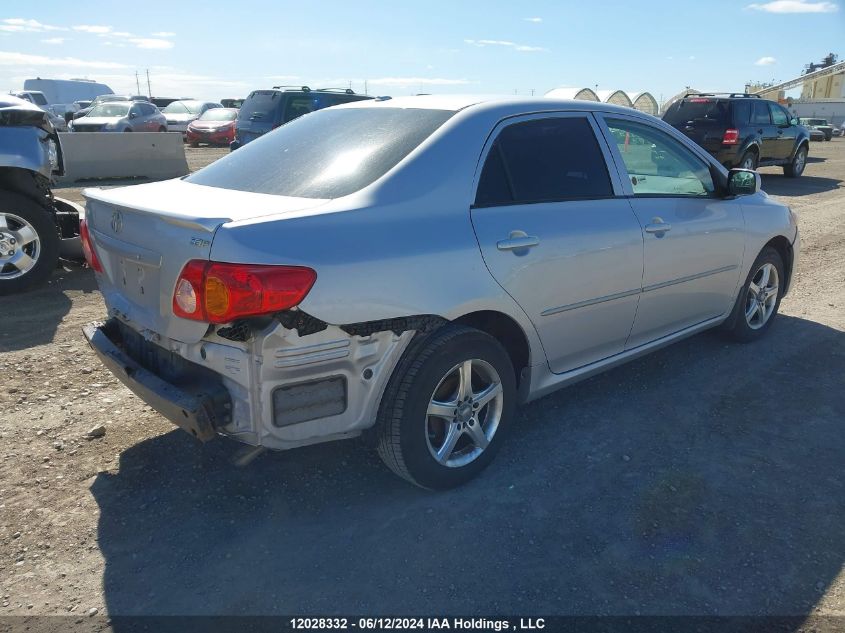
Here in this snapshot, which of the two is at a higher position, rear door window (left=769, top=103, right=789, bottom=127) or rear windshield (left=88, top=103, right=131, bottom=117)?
rear windshield (left=88, top=103, right=131, bottom=117)

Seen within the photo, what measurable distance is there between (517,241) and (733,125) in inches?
524

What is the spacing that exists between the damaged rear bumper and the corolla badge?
57 cm

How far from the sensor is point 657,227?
3887 mm

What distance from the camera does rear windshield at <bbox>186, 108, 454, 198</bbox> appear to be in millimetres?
2975

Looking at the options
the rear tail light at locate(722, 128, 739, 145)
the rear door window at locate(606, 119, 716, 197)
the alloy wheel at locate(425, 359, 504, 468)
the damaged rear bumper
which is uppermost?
the rear tail light at locate(722, 128, 739, 145)

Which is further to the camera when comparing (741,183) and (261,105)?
(261,105)

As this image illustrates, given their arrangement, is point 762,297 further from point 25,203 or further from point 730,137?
point 730,137

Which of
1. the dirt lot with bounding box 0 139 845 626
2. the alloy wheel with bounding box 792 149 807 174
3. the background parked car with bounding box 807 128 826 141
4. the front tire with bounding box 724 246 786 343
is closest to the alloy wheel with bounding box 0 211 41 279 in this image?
the dirt lot with bounding box 0 139 845 626

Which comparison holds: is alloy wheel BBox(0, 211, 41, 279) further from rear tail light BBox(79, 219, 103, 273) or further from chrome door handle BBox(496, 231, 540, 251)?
chrome door handle BBox(496, 231, 540, 251)

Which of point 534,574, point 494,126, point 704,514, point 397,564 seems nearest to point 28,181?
point 494,126

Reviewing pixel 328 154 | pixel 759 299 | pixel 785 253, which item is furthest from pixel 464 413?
pixel 785 253

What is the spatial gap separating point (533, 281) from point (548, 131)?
89 cm

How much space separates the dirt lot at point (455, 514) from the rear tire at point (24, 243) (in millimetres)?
2039

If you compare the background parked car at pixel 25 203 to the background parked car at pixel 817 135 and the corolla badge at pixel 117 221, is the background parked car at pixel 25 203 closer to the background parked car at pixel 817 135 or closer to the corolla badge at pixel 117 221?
the corolla badge at pixel 117 221
